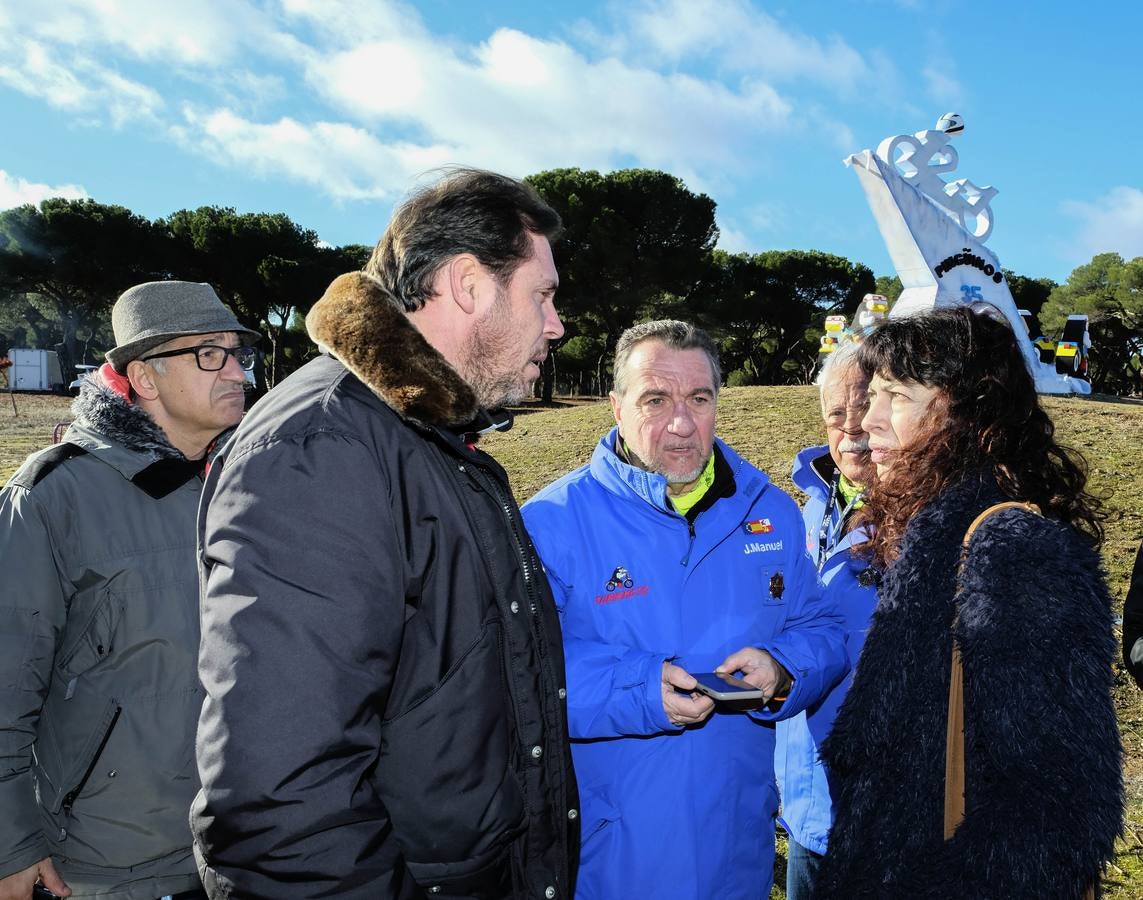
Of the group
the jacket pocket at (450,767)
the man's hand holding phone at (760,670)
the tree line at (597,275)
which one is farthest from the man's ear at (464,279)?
the tree line at (597,275)

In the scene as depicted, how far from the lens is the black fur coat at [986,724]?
1545 mm

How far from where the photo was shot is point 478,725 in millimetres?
1358

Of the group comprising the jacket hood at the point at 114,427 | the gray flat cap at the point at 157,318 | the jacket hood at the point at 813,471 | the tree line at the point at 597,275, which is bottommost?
the jacket hood at the point at 813,471

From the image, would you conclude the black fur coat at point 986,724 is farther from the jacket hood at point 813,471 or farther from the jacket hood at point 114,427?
the jacket hood at point 114,427

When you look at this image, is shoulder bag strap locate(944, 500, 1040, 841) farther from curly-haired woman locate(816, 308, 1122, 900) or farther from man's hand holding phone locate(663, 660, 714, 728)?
man's hand holding phone locate(663, 660, 714, 728)

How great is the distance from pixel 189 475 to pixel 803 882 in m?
2.19

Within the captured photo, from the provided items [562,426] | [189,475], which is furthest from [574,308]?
[189,475]

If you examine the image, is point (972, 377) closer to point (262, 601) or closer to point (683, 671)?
point (683, 671)

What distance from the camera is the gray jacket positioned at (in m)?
2.04

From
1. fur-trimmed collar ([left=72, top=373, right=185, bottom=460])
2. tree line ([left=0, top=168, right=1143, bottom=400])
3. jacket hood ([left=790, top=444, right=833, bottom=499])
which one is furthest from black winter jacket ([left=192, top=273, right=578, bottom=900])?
tree line ([left=0, top=168, right=1143, bottom=400])

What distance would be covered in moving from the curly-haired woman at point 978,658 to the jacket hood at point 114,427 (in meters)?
1.96

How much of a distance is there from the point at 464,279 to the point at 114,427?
53.5 inches

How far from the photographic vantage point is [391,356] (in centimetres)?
140

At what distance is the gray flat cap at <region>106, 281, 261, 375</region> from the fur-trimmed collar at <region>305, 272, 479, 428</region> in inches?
55.9
